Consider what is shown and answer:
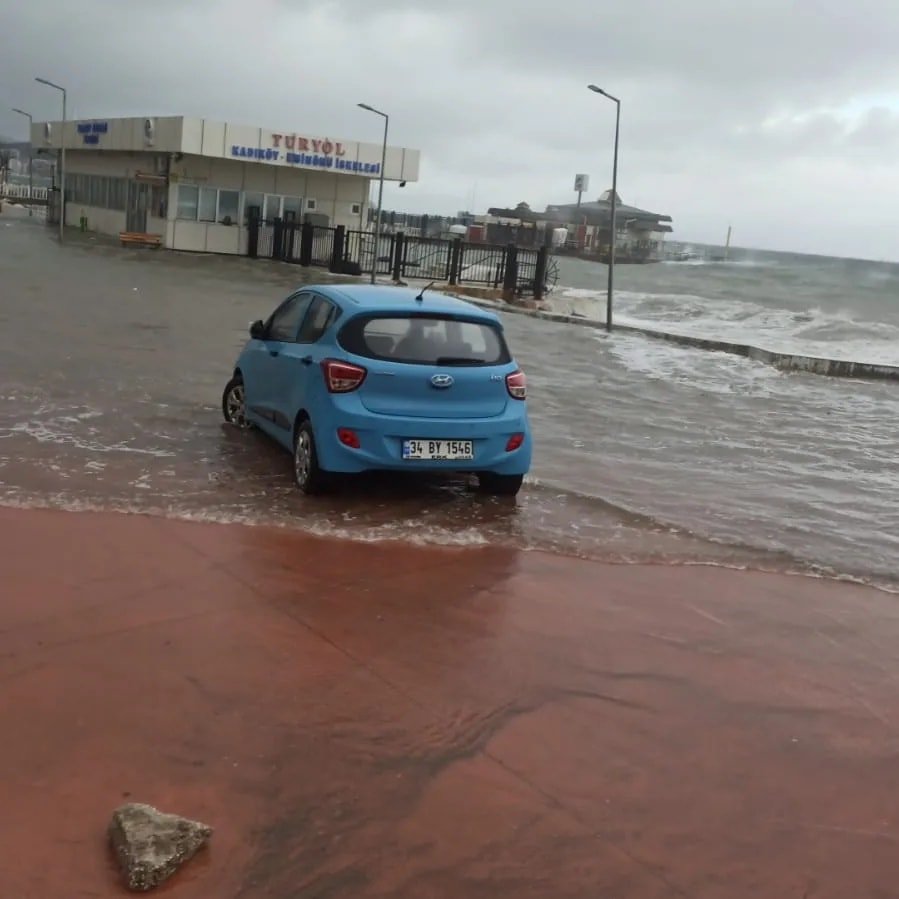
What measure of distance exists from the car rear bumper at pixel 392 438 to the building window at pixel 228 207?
3589 cm

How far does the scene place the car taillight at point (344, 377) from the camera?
7.15 metres

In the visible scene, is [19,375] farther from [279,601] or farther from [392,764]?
[392,764]

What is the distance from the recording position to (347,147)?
41062mm

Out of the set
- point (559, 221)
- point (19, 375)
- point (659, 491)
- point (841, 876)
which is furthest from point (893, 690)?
point (559, 221)

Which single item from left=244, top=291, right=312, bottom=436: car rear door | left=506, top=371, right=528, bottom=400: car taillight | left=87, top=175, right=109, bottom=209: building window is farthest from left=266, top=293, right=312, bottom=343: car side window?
left=87, top=175, right=109, bottom=209: building window

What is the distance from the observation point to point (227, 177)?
4094 cm

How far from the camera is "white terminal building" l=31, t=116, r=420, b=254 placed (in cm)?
3903

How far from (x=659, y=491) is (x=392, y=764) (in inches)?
213

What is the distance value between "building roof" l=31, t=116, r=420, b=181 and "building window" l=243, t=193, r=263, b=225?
2.07 metres

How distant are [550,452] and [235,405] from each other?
10.0ft

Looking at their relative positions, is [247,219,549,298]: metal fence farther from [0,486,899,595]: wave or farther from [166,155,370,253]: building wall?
[0,486,899,595]: wave

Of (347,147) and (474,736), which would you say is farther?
(347,147)

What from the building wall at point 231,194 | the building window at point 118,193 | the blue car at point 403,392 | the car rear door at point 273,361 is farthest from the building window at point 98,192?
the blue car at point 403,392

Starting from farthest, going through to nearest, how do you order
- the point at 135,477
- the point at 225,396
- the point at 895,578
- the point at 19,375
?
1. the point at 19,375
2. the point at 225,396
3. the point at 135,477
4. the point at 895,578
